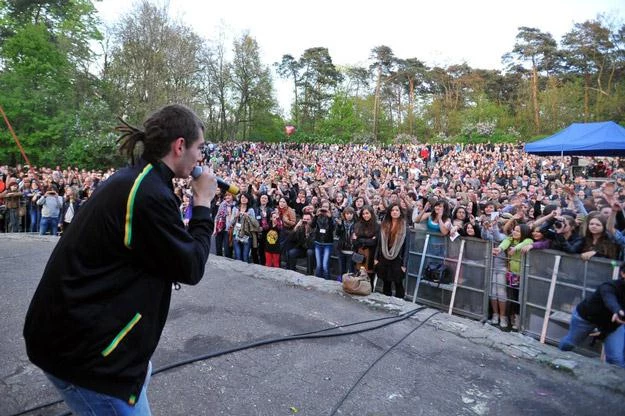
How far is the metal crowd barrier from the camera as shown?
483 centimetres

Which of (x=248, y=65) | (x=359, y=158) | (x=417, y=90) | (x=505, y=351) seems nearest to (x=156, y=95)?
(x=359, y=158)

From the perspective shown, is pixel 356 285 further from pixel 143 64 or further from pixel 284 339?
pixel 143 64

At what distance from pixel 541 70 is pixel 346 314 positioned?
41.0 metres

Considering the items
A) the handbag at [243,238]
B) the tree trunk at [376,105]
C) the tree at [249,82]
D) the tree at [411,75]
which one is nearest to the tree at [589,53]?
the tree at [411,75]

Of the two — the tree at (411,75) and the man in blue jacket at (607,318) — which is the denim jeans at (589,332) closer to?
Result: the man in blue jacket at (607,318)

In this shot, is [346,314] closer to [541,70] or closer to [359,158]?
[359,158]

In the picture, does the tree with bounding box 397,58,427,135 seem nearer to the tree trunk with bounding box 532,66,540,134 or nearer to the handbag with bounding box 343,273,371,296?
the tree trunk with bounding box 532,66,540,134

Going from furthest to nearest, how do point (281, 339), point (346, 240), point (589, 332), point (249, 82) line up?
point (249, 82) < point (346, 240) < point (589, 332) < point (281, 339)

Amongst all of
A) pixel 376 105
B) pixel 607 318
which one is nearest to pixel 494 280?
pixel 607 318

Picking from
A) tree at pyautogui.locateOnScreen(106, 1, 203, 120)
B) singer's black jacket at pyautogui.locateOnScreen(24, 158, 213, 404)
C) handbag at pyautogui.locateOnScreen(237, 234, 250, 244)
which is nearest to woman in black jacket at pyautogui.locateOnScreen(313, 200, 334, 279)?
handbag at pyautogui.locateOnScreen(237, 234, 250, 244)

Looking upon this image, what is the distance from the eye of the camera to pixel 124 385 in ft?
4.57

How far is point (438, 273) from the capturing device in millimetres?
6152

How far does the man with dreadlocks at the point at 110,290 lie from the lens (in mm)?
1331

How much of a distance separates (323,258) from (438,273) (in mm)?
2281
